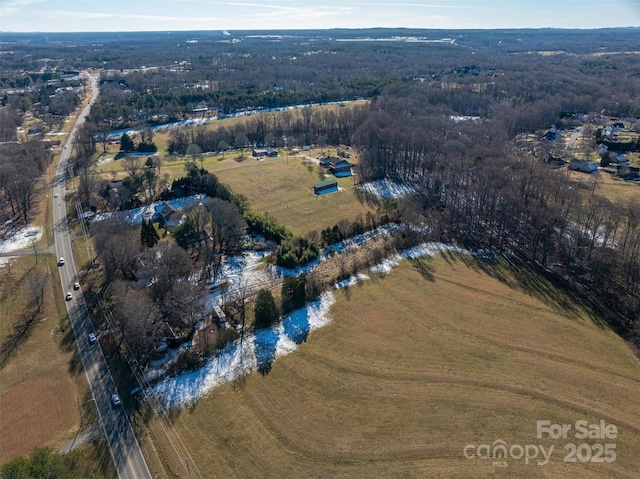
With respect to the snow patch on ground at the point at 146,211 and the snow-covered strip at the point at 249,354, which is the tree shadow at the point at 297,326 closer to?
the snow-covered strip at the point at 249,354

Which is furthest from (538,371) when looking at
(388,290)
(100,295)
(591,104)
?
(591,104)

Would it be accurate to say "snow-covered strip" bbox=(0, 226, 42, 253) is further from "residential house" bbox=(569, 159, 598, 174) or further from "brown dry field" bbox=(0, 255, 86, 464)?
"residential house" bbox=(569, 159, 598, 174)

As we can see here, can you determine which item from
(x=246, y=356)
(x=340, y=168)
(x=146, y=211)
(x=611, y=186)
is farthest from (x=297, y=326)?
(x=611, y=186)

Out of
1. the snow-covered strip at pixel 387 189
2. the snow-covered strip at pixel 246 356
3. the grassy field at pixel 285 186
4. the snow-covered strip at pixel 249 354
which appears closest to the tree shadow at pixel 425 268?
the snow-covered strip at pixel 249 354

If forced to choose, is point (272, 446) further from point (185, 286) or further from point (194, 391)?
point (185, 286)

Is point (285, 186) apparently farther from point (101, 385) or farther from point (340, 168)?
point (101, 385)

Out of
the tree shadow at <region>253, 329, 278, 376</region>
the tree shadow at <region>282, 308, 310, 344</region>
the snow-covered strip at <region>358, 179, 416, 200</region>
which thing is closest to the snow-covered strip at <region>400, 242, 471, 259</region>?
the snow-covered strip at <region>358, 179, 416, 200</region>

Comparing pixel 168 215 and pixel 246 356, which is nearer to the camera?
pixel 246 356
